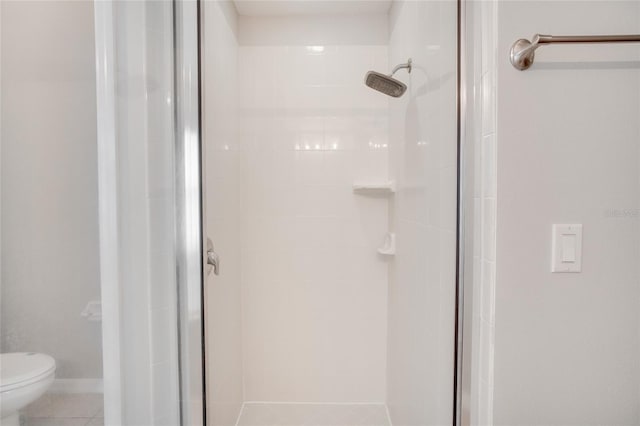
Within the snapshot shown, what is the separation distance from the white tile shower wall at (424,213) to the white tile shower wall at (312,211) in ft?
0.58

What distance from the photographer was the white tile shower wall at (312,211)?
2.02 meters

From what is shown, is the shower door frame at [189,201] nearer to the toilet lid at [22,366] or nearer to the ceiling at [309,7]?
the toilet lid at [22,366]

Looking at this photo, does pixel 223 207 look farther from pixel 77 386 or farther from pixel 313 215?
pixel 77 386

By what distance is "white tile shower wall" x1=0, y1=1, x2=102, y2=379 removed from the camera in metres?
0.79

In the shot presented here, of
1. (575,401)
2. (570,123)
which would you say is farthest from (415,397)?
(570,123)

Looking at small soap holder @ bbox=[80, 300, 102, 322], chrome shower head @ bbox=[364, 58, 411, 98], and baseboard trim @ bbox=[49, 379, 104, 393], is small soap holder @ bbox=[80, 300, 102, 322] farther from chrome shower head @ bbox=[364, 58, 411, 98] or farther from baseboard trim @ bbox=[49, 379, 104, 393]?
chrome shower head @ bbox=[364, 58, 411, 98]

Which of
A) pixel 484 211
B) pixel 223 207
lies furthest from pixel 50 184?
pixel 484 211

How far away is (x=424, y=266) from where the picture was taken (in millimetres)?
1387

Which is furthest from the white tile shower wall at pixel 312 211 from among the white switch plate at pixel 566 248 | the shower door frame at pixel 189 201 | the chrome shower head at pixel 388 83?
the white switch plate at pixel 566 248

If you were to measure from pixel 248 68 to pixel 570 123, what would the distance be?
1.62 metres

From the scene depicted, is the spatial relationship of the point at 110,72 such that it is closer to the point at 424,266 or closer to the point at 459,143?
the point at 459,143

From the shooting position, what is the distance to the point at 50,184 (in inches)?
33.4

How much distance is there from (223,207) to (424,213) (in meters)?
0.88

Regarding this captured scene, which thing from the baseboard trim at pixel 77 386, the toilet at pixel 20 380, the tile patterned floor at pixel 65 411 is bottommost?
the tile patterned floor at pixel 65 411
